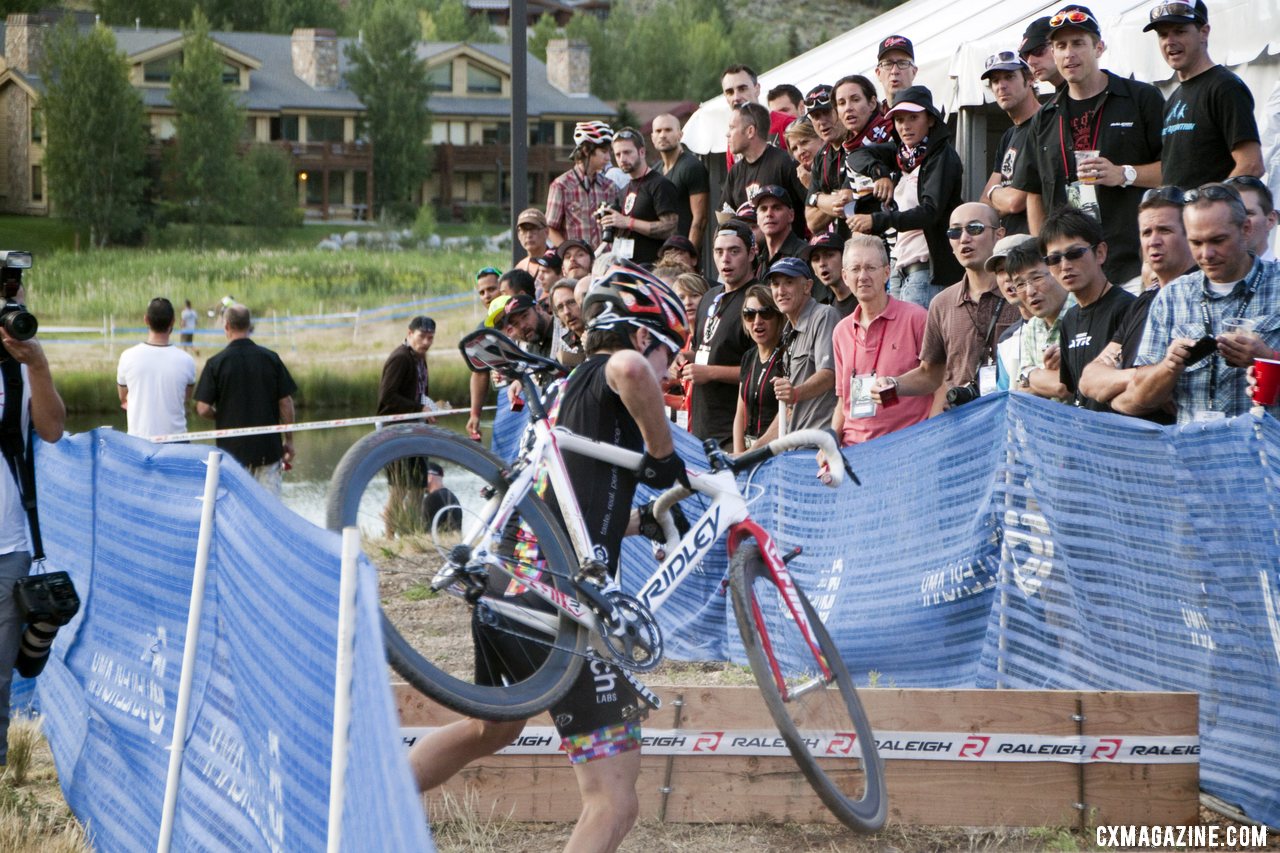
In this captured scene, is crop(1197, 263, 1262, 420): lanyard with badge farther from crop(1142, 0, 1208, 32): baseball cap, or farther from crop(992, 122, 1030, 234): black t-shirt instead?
crop(992, 122, 1030, 234): black t-shirt

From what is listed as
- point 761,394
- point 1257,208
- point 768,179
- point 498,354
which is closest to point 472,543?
point 498,354

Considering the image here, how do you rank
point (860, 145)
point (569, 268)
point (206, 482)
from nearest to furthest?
point (206, 482) < point (860, 145) < point (569, 268)

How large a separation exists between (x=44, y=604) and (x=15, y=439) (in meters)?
0.67

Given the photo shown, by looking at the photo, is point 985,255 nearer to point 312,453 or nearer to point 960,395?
point 960,395

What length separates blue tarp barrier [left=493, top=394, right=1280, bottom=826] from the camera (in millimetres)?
5191

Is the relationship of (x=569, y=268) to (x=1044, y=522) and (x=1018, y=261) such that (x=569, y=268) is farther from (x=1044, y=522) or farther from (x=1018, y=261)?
(x=1044, y=522)

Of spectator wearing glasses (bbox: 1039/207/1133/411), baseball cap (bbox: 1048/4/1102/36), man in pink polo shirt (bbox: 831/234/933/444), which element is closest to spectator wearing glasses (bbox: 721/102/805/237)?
man in pink polo shirt (bbox: 831/234/933/444)

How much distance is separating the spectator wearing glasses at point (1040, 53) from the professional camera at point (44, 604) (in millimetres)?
5403

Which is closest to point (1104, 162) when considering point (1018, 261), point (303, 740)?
point (1018, 261)

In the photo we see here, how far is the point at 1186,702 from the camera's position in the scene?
5.19m

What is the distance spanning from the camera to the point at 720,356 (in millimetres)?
8797

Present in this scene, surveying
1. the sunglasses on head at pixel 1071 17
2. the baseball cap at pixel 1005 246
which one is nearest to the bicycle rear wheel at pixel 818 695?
the baseball cap at pixel 1005 246

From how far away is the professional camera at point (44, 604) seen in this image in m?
5.61

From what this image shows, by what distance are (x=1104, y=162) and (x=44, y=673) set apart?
18.2ft
